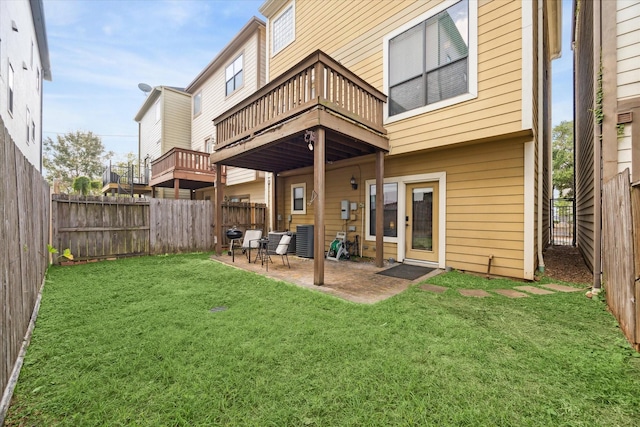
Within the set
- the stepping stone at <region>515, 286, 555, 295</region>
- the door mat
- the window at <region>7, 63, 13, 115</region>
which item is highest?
the window at <region>7, 63, 13, 115</region>

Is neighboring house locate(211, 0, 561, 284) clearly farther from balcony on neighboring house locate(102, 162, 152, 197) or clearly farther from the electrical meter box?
balcony on neighboring house locate(102, 162, 152, 197)

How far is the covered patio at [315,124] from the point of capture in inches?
178

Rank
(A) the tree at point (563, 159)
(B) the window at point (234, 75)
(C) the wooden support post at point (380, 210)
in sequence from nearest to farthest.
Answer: (C) the wooden support post at point (380, 210)
(B) the window at point (234, 75)
(A) the tree at point (563, 159)

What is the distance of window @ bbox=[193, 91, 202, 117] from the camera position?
558 inches

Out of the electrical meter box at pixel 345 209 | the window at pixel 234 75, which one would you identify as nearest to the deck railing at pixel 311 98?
the electrical meter box at pixel 345 209

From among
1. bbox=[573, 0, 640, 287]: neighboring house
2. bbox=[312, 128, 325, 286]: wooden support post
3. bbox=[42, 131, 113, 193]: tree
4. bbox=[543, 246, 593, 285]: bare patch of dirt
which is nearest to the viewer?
bbox=[573, 0, 640, 287]: neighboring house

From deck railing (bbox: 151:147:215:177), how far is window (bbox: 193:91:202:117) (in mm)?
4195

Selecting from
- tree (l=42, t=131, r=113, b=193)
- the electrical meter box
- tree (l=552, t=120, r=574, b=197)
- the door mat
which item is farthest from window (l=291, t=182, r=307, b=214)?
tree (l=42, t=131, r=113, b=193)

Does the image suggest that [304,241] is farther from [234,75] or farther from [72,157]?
[72,157]

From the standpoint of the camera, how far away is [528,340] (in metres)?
2.58

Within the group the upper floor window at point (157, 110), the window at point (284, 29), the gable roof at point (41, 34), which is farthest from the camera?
the upper floor window at point (157, 110)

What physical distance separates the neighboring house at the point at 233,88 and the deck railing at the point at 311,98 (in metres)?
4.48

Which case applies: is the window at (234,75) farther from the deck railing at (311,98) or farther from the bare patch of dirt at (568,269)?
the bare patch of dirt at (568,269)

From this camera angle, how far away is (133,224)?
25.0 feet
